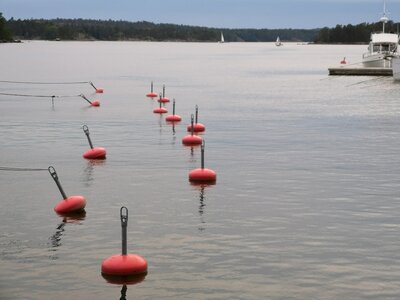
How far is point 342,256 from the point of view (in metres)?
19.4

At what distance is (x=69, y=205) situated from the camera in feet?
78.3

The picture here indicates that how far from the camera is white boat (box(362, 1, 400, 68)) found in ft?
338

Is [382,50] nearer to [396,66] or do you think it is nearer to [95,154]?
[396,66]

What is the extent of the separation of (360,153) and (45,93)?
53.6 meters

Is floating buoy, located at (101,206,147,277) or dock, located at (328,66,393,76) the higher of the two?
dock, located at (328,66,393,76)

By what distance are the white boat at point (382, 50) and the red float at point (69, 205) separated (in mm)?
83650

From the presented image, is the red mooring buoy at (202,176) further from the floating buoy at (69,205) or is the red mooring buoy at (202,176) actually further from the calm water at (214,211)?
the floating buoy at (69,205)

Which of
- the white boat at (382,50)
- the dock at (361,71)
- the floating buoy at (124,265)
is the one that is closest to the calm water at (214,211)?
the floating buoy at (124,265)

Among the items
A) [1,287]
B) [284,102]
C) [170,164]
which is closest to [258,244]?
[1,287]

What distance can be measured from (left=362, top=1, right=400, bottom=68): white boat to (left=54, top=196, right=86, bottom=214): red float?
274 ft

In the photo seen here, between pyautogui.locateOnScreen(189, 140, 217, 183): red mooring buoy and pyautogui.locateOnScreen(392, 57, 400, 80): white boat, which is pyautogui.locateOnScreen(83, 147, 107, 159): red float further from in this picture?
pyautogui.locateOnScreen(392, 57, 400, 80): white boat

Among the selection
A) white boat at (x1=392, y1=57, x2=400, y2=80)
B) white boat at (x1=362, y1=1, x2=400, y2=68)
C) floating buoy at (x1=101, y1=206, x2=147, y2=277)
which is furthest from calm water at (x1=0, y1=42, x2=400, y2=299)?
white boat at (x1=362, y1=1, x2=400, y2=68)

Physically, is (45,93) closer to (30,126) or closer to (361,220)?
(30,126)

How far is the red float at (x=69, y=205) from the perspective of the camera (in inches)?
939
